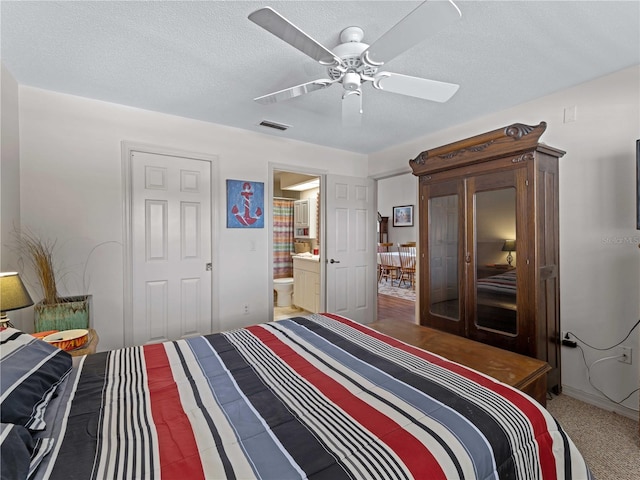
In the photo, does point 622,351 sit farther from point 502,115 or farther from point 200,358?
point 200,358

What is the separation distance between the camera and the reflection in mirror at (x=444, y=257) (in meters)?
2.79

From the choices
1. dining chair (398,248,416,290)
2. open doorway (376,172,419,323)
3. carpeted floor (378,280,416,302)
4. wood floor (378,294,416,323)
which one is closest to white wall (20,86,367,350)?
wood floor (378,294,416,323)

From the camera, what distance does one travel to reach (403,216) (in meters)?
8.66

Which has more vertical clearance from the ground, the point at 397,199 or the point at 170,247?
the point at 397,199

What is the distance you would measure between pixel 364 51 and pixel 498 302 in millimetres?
2084

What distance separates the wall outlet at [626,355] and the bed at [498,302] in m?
0.73

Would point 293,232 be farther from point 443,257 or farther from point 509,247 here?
point 509,247

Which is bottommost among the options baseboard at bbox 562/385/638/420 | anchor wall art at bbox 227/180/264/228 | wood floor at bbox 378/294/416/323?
baseboard at bbox 562/385/638/420

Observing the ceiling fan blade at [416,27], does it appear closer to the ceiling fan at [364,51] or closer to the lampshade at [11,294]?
the ceiling fan at [364,51]

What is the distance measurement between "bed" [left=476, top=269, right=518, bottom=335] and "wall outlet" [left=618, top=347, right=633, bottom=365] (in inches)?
28.7

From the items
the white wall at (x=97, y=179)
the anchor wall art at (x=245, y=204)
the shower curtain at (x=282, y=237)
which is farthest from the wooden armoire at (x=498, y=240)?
the shower curtain at (x=282, y=237)

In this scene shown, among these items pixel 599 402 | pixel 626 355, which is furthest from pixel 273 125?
pixel 599 402

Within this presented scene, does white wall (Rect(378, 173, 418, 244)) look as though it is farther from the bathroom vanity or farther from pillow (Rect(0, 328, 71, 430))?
pillow (Rect(0, 328, 71, 430))

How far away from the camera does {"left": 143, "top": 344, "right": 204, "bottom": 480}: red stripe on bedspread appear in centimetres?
81
